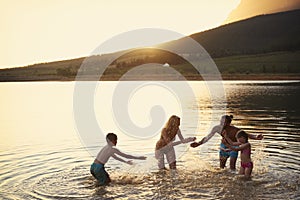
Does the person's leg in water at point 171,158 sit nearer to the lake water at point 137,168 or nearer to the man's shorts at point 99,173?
the lake water at point 137,168

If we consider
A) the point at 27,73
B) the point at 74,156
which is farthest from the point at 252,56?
the point at 74,156

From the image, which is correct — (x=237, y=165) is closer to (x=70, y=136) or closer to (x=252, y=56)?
(x=70, y=136)

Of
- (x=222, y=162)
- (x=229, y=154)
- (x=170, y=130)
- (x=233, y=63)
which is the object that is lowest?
(x=222, y=162)

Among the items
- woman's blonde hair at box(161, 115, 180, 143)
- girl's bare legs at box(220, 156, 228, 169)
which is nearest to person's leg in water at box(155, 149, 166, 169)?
woman's blonde hair at box(161, 115, 180, 143)

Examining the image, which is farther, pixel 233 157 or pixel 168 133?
pixel 168 133

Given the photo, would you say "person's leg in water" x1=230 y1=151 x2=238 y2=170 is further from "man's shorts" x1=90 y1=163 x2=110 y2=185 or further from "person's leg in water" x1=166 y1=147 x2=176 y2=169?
"man's shorts" x1=90 y1=163 x2=110 y2=185

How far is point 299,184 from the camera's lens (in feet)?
43.1

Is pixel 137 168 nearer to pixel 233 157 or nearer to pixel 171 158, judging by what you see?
pixel 171 158

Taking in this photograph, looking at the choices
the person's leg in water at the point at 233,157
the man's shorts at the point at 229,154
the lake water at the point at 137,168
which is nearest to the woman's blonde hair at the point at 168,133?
the lake water at the point at 137,168


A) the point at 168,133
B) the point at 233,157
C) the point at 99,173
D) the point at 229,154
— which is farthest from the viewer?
the point at 168,133

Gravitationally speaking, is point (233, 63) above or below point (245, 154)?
above

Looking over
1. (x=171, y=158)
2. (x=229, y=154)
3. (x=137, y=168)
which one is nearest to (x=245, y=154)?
(x=229, y=154)

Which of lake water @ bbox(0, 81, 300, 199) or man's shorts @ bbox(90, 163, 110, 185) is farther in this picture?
man's shorts @ bbox(90, 163, 110, 185)

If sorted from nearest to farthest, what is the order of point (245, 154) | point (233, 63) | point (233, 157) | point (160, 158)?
point (245, 154) < point (233, 157) < point (160, 158) < point (233, 63)
